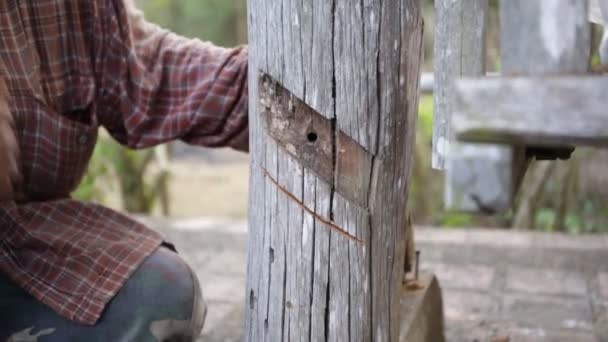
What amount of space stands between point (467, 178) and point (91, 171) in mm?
4229

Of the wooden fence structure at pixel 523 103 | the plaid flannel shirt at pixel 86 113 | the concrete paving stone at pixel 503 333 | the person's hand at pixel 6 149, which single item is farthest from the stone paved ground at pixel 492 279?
the wooden fence structure at pixel 523 103

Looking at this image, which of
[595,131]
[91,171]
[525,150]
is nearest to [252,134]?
[525,150]

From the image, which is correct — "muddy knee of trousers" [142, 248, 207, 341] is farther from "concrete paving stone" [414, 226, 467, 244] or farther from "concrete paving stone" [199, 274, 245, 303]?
"concrete paving stone" [414, 226, 467, 244]

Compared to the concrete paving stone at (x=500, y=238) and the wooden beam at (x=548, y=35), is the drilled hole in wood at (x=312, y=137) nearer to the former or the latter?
the wooden beam at (x=548, y=35)

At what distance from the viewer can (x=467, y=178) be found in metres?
1.33

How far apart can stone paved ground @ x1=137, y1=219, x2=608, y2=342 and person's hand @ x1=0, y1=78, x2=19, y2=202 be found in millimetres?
1052

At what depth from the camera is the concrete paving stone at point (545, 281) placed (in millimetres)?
3473

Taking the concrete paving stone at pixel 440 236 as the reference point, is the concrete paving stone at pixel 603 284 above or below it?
above

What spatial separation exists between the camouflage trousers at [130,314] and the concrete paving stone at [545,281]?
1619 mm

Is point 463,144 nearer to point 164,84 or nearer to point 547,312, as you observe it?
point 164,84

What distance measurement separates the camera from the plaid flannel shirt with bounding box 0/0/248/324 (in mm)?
2324

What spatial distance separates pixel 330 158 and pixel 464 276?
1957 millimetres

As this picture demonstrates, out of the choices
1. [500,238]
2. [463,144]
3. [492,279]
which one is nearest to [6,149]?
[463,144]

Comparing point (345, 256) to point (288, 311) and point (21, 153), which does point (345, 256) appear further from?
point (21, 153)
